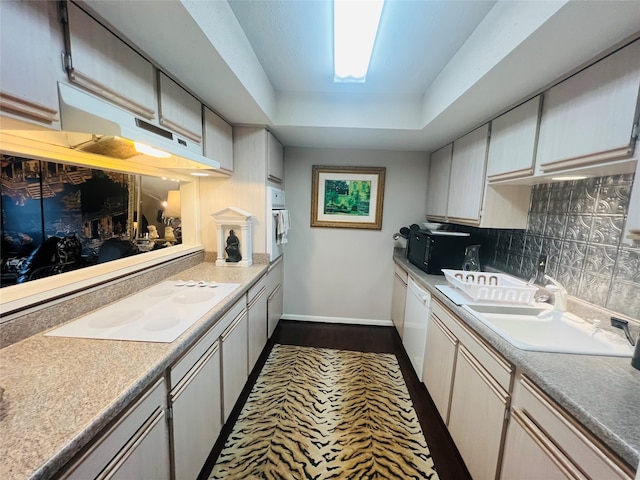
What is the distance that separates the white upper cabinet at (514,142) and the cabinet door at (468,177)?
0.11 meters

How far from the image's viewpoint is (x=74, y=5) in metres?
0.87

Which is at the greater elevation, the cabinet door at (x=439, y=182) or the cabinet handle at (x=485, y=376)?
the cabinet door at (x=439, y=182)

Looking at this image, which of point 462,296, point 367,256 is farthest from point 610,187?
point 367,256

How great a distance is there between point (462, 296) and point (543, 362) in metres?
Result: 0.73

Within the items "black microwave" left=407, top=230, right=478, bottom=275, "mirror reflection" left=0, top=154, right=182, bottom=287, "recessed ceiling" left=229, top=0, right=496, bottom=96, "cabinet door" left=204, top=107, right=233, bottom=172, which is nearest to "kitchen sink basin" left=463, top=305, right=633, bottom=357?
"black microwave" left=407, top=230, right=478, bottom=275

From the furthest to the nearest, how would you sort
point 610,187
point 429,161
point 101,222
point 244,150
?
point 429,161 → point 244,150 → point 101,222 → point 610,187

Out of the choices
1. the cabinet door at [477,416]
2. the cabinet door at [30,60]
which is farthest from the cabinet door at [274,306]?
the cabinet door at [30,60]

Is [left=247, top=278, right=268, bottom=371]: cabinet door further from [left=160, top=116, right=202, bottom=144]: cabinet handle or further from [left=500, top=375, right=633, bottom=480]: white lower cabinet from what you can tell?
[left=500, top=375, right=633, bottom=480]: white lower cabinet

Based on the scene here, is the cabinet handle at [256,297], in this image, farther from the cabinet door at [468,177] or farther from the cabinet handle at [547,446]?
the cabinet door at [468,177]

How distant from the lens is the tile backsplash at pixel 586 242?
1200mm

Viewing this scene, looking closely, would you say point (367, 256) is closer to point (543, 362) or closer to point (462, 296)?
point (462, 296)

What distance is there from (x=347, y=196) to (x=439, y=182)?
3.22ft

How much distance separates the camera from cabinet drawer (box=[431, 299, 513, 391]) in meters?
1.08

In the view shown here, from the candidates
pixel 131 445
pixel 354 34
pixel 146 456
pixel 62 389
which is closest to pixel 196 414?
pixel 146 456
